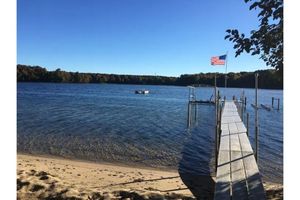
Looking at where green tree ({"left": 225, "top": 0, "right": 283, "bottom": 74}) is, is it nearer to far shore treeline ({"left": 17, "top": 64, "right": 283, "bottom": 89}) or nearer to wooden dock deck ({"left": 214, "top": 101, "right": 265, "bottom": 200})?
wooden dock deck ({"left": 214, "top": 101, "right": 265, "bottom": 200})

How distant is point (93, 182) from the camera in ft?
25.5

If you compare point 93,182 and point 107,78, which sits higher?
point 107,78

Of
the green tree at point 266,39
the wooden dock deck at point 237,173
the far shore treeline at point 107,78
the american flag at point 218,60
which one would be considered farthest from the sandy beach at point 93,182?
the far shore treeline at point 107,78

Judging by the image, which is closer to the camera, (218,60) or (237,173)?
(237,173)

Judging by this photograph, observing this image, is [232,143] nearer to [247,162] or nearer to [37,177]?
[247,162]

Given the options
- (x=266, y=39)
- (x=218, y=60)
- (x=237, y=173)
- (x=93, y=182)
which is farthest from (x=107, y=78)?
(x=266, y=39)

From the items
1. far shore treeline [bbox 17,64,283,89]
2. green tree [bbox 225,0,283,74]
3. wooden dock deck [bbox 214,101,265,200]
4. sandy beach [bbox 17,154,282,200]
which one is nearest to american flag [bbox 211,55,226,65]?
wooden dock deck [bbox 214,101,265,200]

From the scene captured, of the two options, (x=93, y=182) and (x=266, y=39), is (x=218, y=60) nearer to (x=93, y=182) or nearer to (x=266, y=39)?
(x=93, y=182)

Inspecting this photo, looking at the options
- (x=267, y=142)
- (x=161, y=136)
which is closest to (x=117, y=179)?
(x=161, y=136)

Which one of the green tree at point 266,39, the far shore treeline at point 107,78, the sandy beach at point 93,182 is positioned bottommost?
the sandy beach at point 93,182

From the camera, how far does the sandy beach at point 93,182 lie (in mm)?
5980

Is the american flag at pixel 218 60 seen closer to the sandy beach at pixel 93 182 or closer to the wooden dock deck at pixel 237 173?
the wooden dock deck at pixel 237 173

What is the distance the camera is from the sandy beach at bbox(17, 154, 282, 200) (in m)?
5.98
